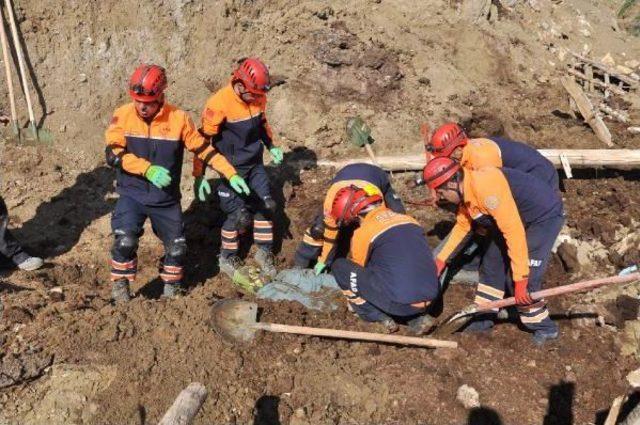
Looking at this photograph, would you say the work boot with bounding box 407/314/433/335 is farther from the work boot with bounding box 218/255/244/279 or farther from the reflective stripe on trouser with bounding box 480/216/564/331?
the work boot with bounding box 218/255/244/279

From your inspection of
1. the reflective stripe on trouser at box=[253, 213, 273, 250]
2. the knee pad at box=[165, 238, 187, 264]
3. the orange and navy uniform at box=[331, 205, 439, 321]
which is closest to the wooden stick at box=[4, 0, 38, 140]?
the knee pad at box=[165, 238, 187, 264]

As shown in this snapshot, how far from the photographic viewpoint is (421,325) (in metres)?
5.15

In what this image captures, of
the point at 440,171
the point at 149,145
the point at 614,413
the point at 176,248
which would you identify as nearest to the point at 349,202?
the point at 440,171

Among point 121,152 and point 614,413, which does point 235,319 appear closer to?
point 121,152

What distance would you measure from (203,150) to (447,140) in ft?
7.55

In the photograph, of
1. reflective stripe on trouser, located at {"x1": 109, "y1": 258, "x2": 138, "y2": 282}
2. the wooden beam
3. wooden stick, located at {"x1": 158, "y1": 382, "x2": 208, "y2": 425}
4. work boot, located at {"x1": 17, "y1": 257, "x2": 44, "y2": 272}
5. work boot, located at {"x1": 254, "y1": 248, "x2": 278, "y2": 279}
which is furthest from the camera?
the wooden beam

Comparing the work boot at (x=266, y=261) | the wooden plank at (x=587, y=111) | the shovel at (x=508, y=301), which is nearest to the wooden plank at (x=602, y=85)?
the wooden plank at (x=587, y=111)

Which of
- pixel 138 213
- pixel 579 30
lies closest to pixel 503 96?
pixel 579 30

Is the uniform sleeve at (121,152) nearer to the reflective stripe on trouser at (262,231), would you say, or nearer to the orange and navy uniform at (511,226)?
the reflective stripe on trouser at (262,231)

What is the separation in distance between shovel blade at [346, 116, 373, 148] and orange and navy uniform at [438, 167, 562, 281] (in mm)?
2705

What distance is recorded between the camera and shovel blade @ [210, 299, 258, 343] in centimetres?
471

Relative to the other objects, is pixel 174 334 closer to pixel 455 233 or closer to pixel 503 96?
pixel 455 233

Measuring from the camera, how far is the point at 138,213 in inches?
193

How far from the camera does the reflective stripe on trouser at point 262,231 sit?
5.92m
